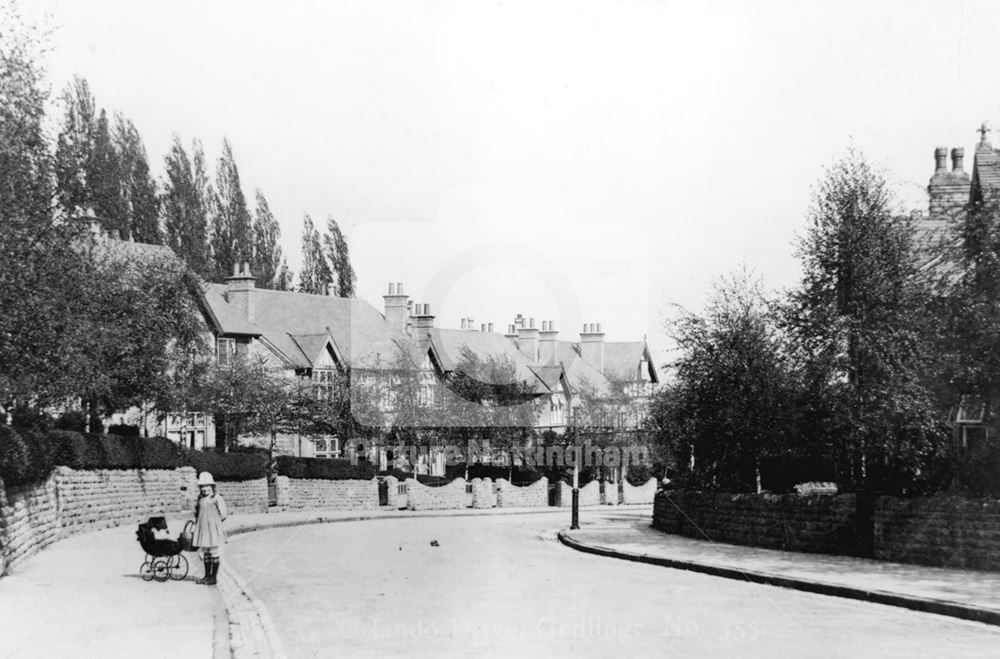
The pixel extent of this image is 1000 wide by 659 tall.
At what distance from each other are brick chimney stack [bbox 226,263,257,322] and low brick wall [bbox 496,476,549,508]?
1755 centimetres

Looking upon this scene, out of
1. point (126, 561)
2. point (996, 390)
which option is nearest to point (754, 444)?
point (996, 390)

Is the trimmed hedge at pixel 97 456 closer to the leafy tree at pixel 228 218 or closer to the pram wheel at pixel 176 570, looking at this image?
the pram wheel at pixel 176 570

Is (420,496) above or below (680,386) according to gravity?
below

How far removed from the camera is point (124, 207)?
6188 cm

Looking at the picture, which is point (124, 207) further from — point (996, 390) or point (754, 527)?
point (996, 390)

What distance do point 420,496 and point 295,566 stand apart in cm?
3087

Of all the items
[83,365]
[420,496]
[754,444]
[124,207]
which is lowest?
[420,496]

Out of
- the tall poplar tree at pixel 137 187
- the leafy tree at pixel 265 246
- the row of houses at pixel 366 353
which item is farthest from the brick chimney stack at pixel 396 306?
the tall poplar tree at pixel 137 187

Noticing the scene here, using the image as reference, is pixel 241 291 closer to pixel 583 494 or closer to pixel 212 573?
pixel 583 494

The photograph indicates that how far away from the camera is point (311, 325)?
67.4 m

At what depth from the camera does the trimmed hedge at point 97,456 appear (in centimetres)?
1780

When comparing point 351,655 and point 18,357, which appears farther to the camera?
point 18,357

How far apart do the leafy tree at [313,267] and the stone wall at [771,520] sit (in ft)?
166

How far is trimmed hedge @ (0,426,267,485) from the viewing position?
17797 mm
